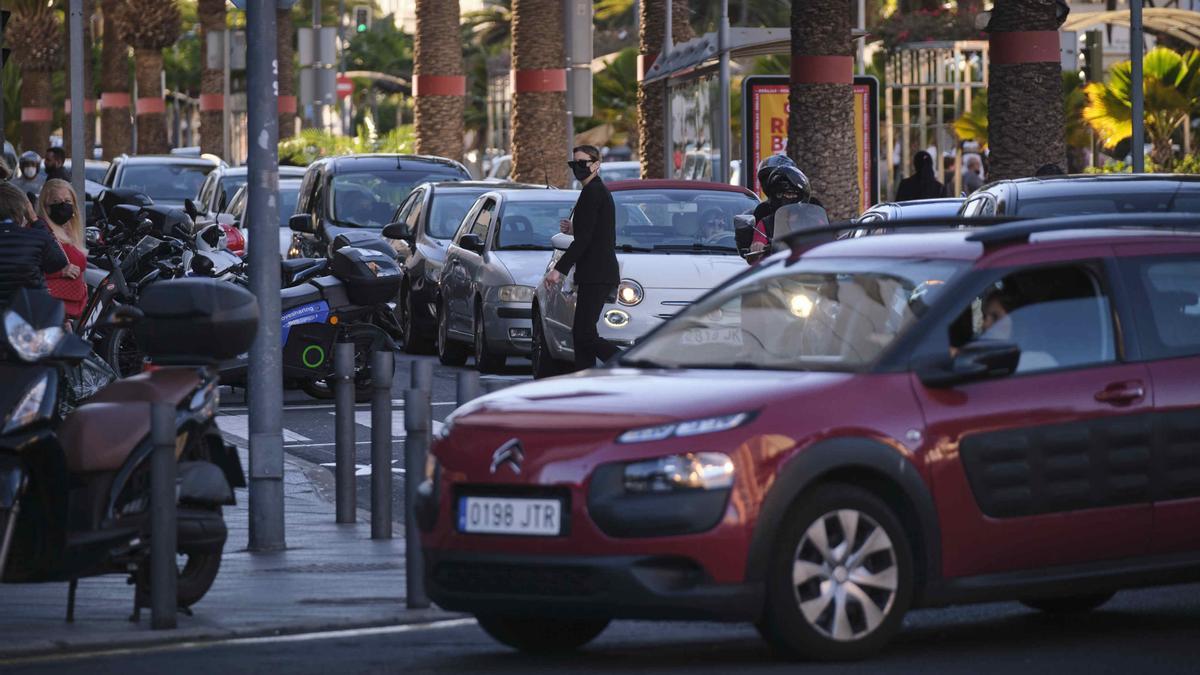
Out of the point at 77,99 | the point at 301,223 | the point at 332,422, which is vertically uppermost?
the point at 77,99

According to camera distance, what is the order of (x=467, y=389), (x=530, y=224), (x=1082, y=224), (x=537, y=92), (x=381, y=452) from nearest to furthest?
(x=1082, y=224), (x=467, y=389), (x=381, y=452), (x=530, y=224), (x=537, y=92)

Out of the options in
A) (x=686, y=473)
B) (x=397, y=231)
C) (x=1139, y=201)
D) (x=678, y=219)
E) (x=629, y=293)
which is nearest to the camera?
(x=686, y=473)

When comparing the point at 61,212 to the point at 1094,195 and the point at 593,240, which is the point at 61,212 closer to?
the point at 593,240

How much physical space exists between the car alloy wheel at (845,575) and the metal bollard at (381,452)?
432 cm

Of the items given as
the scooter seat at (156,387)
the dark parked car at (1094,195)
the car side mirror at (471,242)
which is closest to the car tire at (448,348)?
the car side mirror at (471,242)

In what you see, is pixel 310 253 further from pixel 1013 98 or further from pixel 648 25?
pixel 648 25

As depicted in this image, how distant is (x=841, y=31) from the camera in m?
26.5

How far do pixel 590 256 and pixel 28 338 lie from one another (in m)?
9.10

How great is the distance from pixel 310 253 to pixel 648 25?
12447mm

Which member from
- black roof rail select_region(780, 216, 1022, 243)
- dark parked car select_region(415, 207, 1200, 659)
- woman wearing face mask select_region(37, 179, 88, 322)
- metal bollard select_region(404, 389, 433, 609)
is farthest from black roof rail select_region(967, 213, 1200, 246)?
woman wearing face mask select_region(37, 179, 88, 322)

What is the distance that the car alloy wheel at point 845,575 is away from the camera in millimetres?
8375

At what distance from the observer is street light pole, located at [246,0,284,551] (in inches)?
475

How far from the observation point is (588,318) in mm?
18297

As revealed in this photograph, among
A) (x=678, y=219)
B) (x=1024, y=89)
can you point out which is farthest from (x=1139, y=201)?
(x=1024, y=89)
